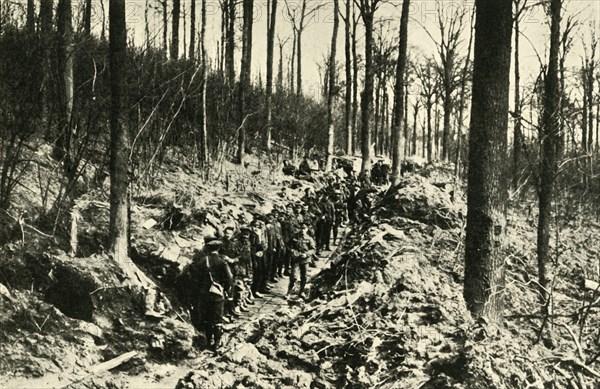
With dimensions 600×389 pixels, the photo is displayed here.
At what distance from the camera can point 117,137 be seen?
8109 mm

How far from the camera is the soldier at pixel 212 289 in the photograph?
7645mm

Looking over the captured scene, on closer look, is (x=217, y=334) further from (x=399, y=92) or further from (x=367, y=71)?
(x=367, y=71)

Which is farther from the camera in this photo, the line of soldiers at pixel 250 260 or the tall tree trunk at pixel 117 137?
the tall tree trunk at pixel 117 137

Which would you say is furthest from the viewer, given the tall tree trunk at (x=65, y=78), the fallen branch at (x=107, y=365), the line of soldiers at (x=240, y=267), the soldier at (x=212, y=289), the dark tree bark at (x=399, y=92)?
the dark tree bark at (x=399, y=92)

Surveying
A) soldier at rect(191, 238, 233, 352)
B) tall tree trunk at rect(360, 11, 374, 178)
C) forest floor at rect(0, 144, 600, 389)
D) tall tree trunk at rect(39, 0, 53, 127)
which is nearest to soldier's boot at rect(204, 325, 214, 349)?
soldier at rect(191, 238, 233, 352)

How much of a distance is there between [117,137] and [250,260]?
367 centimetres

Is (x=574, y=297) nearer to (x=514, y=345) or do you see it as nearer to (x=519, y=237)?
(x=519, y=237)

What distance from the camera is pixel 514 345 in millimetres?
5016

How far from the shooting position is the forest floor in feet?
16.6

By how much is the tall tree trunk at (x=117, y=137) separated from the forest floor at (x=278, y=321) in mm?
434

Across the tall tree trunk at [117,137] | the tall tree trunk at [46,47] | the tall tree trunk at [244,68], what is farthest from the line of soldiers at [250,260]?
the tall tree trunk at [46,47]

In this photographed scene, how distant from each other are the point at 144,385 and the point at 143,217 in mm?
4210

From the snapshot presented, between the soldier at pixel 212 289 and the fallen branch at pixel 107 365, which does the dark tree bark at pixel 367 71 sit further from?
the fallen branch at pixel 107 365

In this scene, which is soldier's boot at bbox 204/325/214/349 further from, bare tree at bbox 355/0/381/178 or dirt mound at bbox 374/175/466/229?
bare tree at bbox 355/0/381/178
